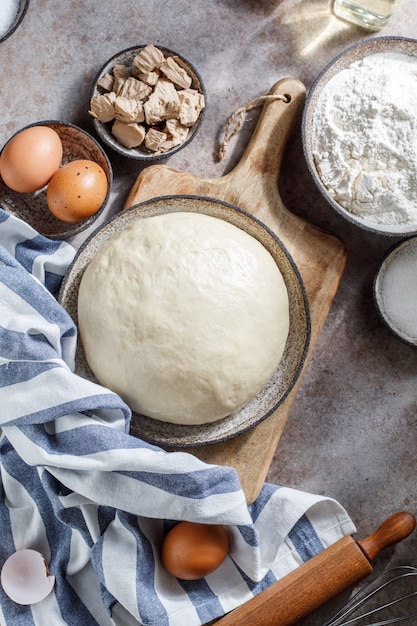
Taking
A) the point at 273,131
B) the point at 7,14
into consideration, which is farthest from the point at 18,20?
the point at 273,131

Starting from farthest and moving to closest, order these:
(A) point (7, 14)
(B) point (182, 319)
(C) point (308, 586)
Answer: (A) point (7, 14)
(C) point (308, 586)
(B) point (182, 319)

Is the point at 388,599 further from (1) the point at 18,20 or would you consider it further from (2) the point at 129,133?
(1) the point at 18,20

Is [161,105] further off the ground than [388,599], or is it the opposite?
[161,105]

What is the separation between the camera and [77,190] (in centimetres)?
106

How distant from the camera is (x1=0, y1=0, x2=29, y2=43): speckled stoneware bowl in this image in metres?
1.14

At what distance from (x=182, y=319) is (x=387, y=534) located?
49 cm

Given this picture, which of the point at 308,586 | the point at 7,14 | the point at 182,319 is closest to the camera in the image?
the point at 182,319

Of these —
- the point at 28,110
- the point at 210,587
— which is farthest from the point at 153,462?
the point at 28,110

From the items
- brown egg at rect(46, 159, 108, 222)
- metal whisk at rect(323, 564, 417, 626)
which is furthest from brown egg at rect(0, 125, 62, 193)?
metal whisk at rect(323, 564, 417, 626)

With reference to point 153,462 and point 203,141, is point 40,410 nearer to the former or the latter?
point 153,462

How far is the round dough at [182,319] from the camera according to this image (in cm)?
94

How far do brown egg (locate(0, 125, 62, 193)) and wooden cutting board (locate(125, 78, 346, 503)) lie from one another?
0.46 ft

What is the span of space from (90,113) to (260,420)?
573mm

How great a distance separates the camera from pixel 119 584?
1.03 meters
